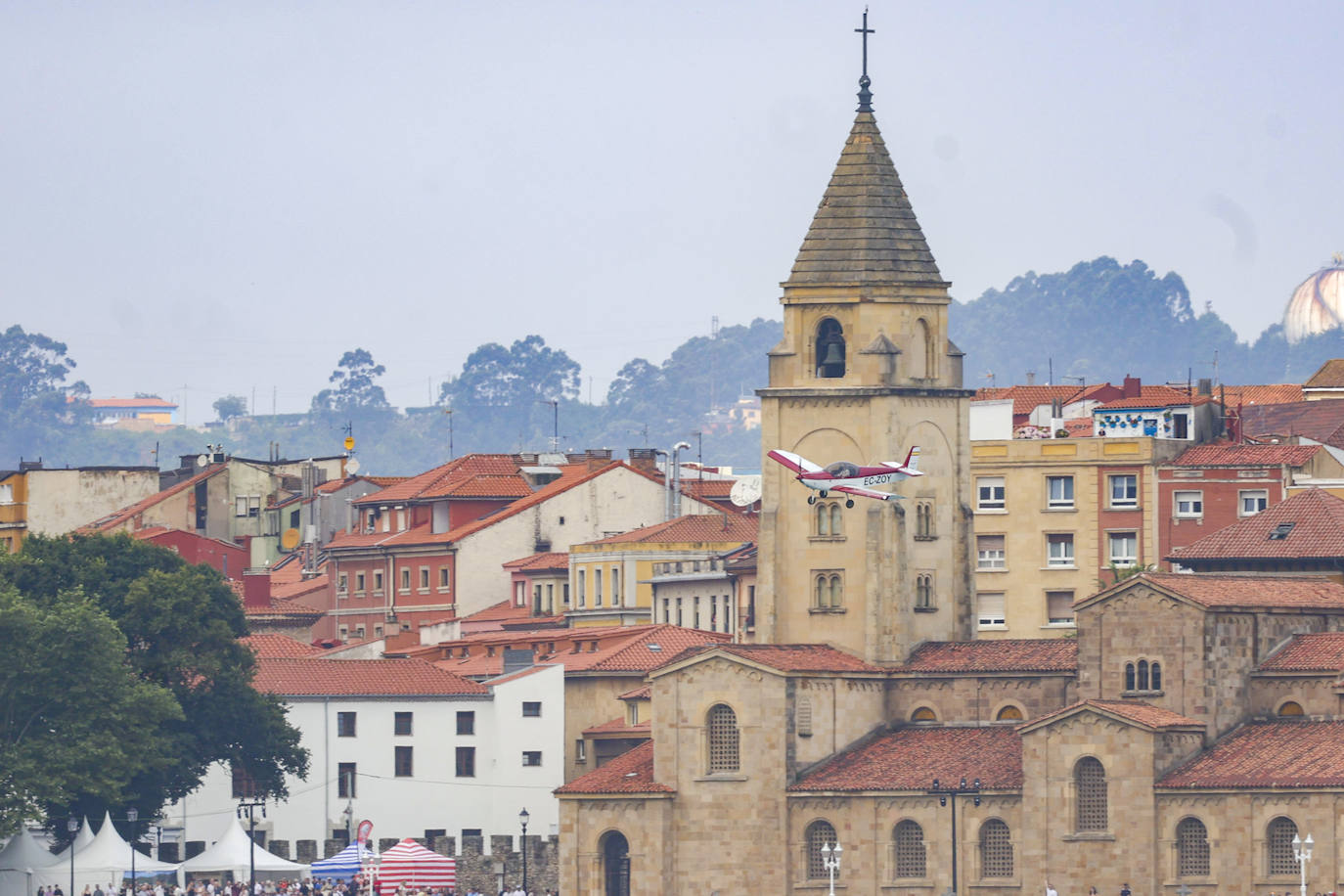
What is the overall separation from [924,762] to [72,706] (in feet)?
84.4

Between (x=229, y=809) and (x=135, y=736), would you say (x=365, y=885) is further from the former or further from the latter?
(x=229, y=809)

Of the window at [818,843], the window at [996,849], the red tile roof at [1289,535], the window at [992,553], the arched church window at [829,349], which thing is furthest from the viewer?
the window at [992,553]

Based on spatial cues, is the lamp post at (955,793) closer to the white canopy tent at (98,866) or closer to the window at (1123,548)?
the white canopy tent at (98,866)

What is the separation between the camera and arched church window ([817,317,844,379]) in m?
113

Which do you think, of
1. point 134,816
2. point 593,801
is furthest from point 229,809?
point 593,801

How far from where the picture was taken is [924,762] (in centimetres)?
10800

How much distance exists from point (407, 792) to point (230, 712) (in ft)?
33.7

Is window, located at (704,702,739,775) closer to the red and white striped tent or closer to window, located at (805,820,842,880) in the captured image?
window, located at (805,820,842,880)

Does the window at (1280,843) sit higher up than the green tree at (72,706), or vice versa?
the green tree at (72,706)

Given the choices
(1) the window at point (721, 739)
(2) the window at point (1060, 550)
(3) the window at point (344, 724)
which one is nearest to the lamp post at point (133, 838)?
(3) the window at point (344, 724)

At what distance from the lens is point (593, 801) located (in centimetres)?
11019

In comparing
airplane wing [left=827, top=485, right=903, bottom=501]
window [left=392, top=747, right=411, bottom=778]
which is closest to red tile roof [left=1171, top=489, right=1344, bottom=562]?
airplane wing [left=827, top=485, right=903, bottom=501]

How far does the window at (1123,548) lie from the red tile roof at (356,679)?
70.4 feet

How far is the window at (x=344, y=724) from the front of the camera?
13475cm
